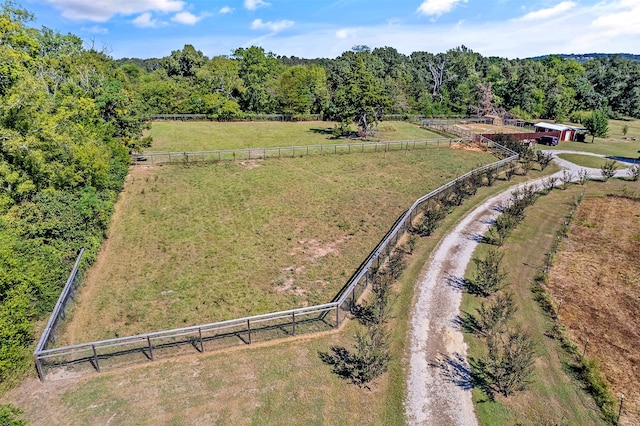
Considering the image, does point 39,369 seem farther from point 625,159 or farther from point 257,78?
point 257,78

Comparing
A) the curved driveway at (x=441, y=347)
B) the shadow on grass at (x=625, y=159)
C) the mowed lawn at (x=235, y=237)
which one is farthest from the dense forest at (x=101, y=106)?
the shadow on grass at (x=625, y=159)

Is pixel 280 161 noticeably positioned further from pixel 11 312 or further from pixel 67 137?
pixel 11 312

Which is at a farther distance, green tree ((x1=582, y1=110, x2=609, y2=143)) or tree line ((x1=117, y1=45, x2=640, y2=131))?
tree line ((x1=117, y1=45, x2=640, y2=131))

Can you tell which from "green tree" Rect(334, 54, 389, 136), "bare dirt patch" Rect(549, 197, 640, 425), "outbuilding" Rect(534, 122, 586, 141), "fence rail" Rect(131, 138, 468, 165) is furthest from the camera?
"outbuilding" Rect(534, 122, 586, 141)

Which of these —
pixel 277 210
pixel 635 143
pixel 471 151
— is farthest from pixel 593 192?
pixel 635 143

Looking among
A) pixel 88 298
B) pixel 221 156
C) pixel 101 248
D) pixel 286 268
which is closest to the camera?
pixel 88 298

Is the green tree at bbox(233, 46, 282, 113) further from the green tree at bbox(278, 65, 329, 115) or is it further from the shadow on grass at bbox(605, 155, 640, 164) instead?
the shadow on grass at bbox(605, 155, 640, 164)

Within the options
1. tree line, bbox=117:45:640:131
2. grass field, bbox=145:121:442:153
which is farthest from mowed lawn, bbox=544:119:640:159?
grass field, bbox=145:121:442:153
